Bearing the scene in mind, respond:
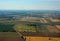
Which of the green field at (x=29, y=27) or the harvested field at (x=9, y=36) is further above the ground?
the green field at (x=29, y=27)

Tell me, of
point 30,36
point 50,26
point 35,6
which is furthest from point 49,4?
point 30,36

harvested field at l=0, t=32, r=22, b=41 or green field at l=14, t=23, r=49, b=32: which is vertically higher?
green field at l=14, t=23, r=49, b=32

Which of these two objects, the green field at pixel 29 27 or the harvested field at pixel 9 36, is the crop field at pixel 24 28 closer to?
the green field at pixel 29 27

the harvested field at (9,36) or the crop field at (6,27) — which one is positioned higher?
the crop field at (6,27)

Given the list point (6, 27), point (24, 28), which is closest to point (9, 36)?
point (6, 27)

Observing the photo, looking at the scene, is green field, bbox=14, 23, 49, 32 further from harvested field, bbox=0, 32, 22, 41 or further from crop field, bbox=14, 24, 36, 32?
harvested field, bbox=0, 32, 22, 41

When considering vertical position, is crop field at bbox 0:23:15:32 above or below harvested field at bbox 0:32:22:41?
above

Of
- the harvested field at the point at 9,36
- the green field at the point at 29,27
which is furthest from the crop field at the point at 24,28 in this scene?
the harvested field at the point at 9,36

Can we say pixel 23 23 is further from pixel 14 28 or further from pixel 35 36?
pixel 35 36

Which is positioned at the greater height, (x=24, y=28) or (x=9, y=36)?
(x=24, y=28)

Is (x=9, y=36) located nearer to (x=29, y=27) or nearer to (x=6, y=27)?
(x=6, y=27)

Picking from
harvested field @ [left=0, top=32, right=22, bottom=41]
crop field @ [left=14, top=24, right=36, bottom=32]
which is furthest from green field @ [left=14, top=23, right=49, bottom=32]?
harvested field @ [left=0, top=32, right=22, bottom=41]
